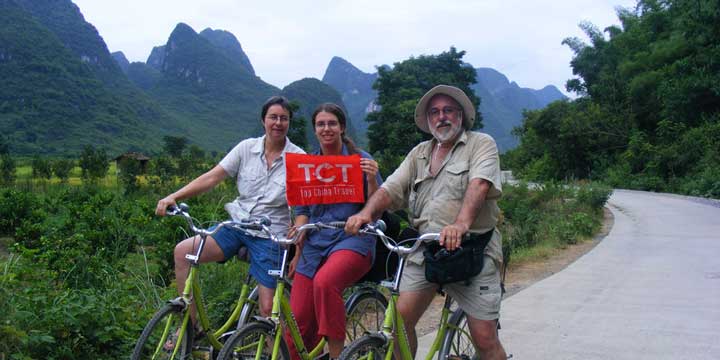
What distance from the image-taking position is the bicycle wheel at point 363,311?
374 cm

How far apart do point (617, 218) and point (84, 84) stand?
7532 centimetres

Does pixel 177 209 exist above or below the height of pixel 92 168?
above

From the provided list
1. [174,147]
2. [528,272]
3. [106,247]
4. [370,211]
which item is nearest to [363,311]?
[370,211]

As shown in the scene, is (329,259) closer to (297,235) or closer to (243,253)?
(297,235)

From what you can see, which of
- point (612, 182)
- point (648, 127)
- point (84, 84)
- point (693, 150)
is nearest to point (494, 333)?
Result: point (693, 150)

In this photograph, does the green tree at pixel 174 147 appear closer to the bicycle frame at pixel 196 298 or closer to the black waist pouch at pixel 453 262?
the bicycle frame at pixel 196 298

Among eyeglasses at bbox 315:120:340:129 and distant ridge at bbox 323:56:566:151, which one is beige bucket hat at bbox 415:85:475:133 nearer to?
eyeglasses at bbox 315:120:340:129

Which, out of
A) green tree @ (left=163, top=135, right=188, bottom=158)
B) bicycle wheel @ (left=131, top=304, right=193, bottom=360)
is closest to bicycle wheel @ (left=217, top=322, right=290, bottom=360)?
bicycle wheel @ (left=131, top=304, right=193, bottom=360)

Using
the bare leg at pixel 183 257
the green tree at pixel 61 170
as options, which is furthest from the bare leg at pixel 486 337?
the green tree at pixel 61 170

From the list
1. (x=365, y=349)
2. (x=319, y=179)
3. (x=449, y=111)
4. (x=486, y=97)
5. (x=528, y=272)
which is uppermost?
(x=486, y=97)

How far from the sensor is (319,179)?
3553 millimetres

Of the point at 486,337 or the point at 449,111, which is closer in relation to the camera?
the point at 486,337

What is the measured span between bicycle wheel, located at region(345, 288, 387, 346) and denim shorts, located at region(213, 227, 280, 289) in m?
0.50

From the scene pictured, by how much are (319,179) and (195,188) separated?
2.72ft
